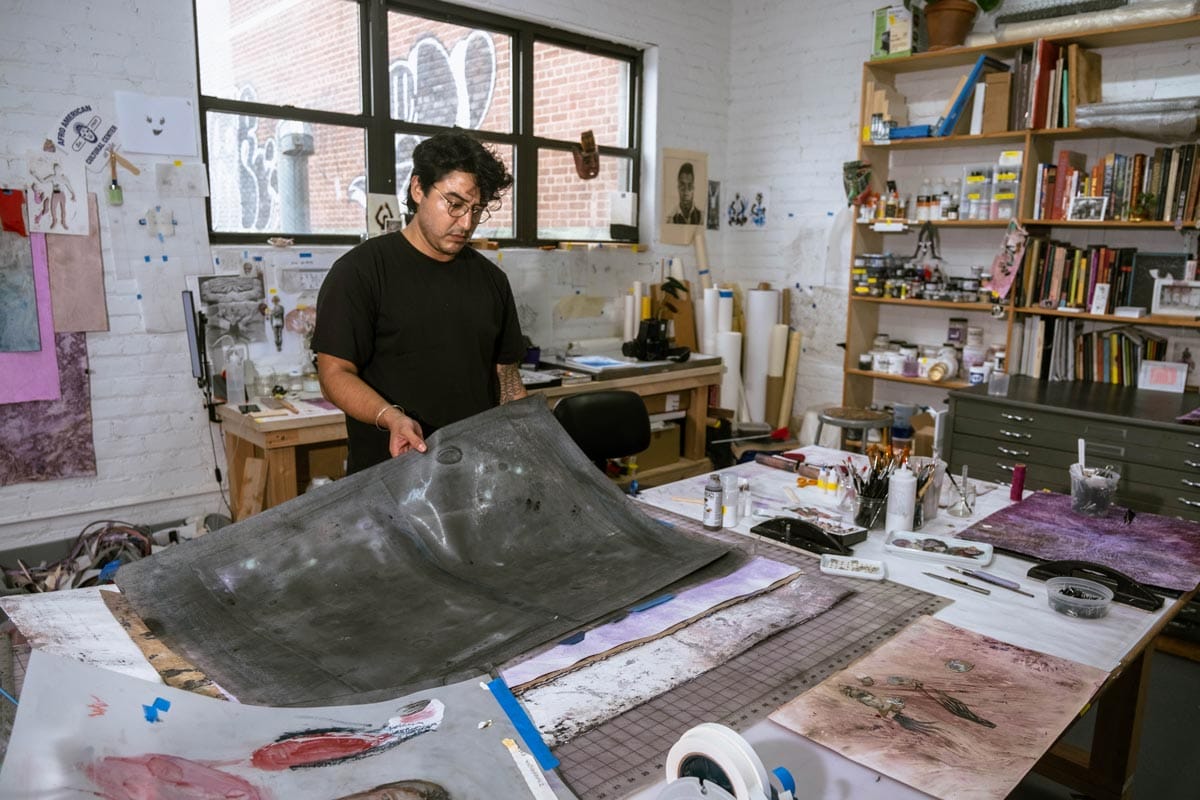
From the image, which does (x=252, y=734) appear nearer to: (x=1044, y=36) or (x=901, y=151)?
(x=1044, y=36)

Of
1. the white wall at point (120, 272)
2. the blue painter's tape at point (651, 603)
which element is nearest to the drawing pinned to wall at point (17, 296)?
the white wall at point (120, 272)

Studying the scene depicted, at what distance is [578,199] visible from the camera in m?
5.02

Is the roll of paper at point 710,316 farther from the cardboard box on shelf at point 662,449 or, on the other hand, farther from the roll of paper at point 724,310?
the cardboard box on shelf at point 662,449

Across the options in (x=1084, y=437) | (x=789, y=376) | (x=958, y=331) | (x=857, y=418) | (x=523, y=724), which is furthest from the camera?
(x=789, y=376)

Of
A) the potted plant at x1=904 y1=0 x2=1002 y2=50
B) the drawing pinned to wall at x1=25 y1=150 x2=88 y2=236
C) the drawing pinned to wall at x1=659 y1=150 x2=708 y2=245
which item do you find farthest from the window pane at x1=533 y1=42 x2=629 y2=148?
the drawing pinned to wall at x1=25 y1=150 x2=88 y2=236

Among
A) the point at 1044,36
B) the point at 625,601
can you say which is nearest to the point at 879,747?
the point at 625,601

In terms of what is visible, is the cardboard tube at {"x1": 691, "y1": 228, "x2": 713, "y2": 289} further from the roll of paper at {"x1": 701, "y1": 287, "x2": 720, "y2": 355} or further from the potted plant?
the potted plant

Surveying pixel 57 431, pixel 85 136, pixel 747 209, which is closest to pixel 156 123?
pixel 85 136

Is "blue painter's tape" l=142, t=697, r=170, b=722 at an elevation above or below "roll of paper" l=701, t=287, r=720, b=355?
below

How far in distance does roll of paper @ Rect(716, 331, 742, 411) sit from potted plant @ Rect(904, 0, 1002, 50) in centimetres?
184

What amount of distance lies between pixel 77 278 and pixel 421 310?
175 centimetres

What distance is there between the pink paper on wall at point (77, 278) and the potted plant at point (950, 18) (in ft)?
12.7

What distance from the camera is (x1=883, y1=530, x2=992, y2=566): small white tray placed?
73.1 inches

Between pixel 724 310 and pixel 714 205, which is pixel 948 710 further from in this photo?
pixel 714 205
